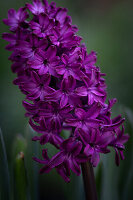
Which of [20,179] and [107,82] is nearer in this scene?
[20,179]

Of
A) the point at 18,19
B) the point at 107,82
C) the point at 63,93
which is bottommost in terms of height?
the point at 63,93

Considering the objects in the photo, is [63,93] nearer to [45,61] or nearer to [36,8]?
[45,61]

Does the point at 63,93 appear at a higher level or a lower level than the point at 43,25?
lower

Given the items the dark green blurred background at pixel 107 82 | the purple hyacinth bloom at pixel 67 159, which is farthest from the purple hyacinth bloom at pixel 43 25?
the dark green blurred background at pixel 107 82

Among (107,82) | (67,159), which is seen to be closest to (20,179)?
(67,159)

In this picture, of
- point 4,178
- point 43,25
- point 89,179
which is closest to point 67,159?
point 89,179

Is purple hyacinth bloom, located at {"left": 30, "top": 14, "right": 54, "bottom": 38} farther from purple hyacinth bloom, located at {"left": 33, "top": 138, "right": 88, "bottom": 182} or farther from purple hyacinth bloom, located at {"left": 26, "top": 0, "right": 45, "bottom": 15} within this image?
purple hyacinth bloom, located at {"left": 33, "top": 138, "right": 88, "bottom": 182}

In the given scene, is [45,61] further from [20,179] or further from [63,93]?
[20,179]

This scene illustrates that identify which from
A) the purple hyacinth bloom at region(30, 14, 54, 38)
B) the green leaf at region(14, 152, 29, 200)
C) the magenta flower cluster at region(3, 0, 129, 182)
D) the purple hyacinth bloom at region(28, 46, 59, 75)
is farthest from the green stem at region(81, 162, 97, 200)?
the purple hyacinth bloom at region(30, 14, 54, 38)
